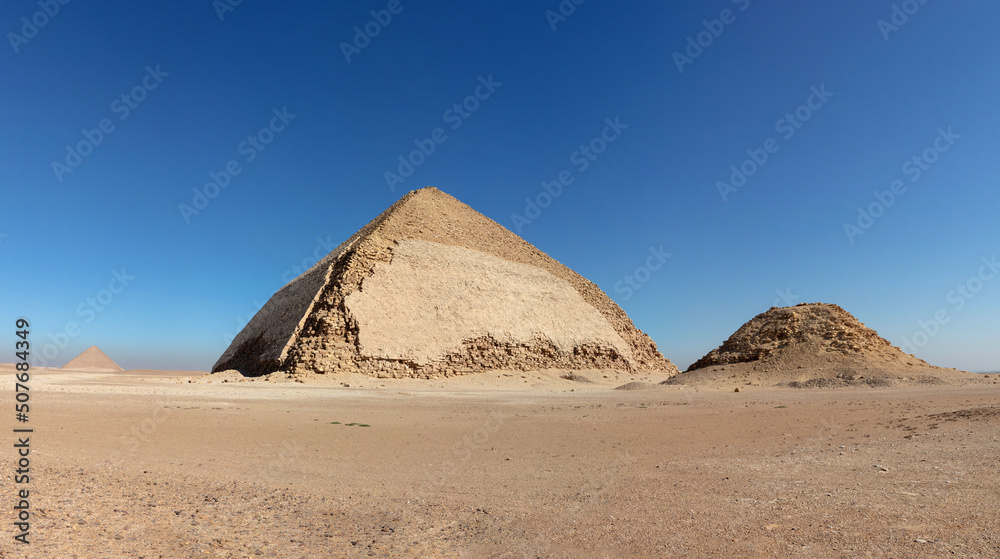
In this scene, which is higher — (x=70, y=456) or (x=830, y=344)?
(x=830, y=344)

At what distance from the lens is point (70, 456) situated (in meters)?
6.55

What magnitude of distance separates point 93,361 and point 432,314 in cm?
4271

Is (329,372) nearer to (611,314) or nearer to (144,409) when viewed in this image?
(144,409)

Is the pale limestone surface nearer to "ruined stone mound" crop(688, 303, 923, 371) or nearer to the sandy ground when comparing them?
"ruined stone mound" crop(688, 303, 923, 371)

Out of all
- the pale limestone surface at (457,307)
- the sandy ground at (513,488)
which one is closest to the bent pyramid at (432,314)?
the pale limestone surface at (457,307)

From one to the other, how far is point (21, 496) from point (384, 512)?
121 inches

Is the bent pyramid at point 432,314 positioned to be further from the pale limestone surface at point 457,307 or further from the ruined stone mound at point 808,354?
the ruined stone mound at point 808,354

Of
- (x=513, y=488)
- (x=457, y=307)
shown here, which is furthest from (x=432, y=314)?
(x=513, y=488)

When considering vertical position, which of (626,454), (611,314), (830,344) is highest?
(611,314)

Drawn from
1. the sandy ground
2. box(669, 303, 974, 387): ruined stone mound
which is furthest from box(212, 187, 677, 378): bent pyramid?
the sandy ground

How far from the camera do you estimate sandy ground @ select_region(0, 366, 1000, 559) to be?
12.2ft

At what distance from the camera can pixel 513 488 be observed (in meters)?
5.70

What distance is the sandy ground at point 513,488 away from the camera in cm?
372

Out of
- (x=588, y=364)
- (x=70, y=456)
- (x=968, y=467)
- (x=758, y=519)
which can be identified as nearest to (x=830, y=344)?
(x=588, y=364)
